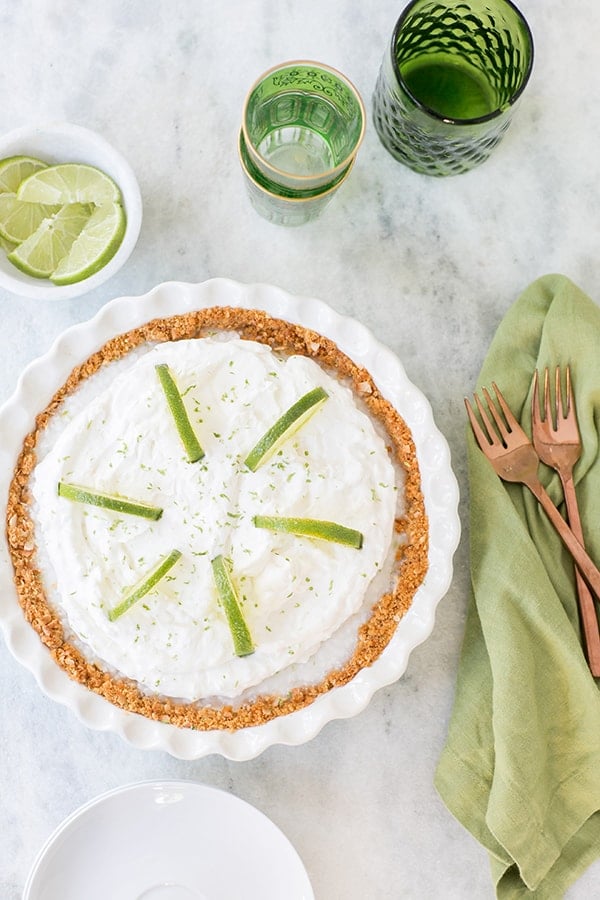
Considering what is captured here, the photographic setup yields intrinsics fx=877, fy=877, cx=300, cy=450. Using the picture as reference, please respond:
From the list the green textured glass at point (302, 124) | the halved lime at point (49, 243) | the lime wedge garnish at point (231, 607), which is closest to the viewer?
the lime wedge garnish at point (231, 607)

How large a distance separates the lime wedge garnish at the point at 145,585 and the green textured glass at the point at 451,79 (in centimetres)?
88

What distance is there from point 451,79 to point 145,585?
110 centimetres

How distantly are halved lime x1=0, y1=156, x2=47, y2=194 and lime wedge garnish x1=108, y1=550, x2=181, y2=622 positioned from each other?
764 millimetres

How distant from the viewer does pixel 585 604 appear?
1631mm

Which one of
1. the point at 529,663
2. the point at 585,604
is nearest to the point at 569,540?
the point at 585,604

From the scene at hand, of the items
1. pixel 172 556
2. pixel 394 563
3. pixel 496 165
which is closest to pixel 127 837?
pixel 172 556

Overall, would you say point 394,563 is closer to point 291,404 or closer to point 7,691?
point 291,404

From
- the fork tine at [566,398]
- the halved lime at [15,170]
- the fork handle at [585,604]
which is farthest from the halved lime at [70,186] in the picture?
the fork handle at [585,604]

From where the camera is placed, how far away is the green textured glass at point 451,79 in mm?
1544

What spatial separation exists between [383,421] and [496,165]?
2.01 feet

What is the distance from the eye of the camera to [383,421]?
5.25ft

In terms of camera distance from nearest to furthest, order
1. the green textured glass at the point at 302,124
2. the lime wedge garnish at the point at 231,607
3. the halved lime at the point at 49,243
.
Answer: the lime wedge garnish at the point at 231,607, the green textured glass at the point at 302,124, the halved lime at the point at 49,243

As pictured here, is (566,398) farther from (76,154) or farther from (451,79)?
(76,154)

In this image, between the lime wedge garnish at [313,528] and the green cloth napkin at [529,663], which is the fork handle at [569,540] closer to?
the green cloth napkin at [529,663]
